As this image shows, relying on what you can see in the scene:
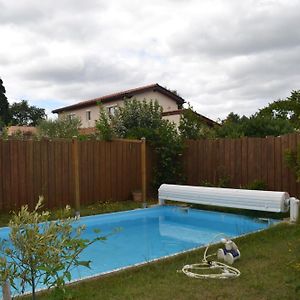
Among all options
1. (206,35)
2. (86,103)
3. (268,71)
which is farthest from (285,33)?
(86,103)

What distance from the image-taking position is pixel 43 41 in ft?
42.1

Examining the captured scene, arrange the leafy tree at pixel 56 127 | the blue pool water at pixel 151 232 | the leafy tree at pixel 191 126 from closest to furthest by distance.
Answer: the blue pool water at pixel 151 232
the leafy tree at pixel 191 126
the leafy tree at pixel 56 127

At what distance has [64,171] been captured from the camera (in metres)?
10.3

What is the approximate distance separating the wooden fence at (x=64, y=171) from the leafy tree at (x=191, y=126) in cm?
244

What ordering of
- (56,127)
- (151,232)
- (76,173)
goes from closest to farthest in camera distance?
1. (151,232)
2. (76,173)
3. (56,127)

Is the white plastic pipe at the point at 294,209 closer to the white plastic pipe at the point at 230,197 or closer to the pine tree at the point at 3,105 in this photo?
the white plastic pipe at the point at 230,197

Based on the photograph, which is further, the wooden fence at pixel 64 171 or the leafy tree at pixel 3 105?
the leafy tree at pixel 3 105

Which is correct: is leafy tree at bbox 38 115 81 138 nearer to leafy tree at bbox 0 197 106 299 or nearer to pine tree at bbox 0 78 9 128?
leafy tree at bbox 0 197 106 299

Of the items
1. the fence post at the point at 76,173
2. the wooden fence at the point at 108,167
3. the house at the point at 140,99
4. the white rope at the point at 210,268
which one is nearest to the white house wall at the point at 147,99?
the house at the point at 140,99

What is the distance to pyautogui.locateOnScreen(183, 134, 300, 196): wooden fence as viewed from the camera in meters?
9.91

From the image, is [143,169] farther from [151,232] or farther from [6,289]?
[6,289]

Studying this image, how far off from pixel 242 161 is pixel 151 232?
3451mm

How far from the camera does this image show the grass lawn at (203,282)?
13.1ft

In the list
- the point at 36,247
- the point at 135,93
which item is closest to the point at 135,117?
the point at 135,93
